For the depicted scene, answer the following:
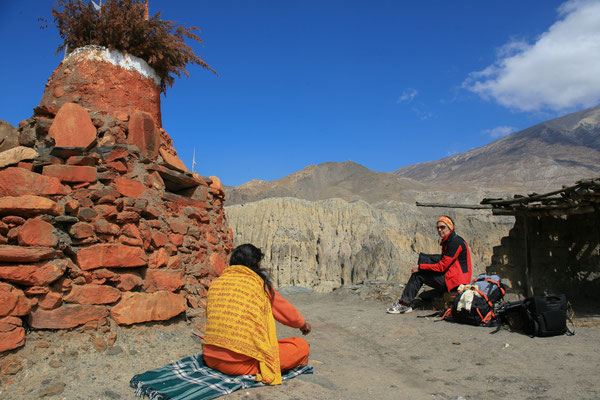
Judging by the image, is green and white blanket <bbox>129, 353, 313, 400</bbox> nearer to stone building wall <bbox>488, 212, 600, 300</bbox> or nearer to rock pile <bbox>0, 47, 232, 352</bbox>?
rock pile <bbox>0, 47, 232, 352</bbox>

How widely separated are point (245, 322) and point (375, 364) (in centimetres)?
196

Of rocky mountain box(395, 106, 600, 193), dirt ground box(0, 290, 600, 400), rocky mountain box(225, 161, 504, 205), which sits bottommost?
dirt ground box(0, 290, 600, 400)

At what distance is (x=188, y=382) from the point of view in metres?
2.63

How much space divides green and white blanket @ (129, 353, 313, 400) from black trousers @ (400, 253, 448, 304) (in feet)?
11.6

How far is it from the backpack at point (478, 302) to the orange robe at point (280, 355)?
A: 2.97 metres

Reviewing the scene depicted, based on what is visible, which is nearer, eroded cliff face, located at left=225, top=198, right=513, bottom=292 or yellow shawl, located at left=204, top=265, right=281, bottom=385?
yellow shawl, located at left=204, top=265, right=281, bottom=385

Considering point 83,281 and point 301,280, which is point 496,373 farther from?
point 301,280

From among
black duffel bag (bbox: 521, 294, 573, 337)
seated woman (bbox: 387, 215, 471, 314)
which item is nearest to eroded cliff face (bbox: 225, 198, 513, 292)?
seated woman (bbox: 387, 215, 471, 314)

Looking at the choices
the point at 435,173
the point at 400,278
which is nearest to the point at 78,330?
the point at 400,278

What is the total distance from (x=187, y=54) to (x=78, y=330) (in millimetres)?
3413

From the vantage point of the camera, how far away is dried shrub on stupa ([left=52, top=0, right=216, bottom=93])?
175 inches

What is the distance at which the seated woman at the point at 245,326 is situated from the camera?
276cm

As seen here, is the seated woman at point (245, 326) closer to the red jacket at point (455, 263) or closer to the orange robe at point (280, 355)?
the orange robe at point (280, 355)

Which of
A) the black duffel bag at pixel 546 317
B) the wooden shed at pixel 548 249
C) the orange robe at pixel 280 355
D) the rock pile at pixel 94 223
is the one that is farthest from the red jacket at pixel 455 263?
the orange robe at pixel 280 355
